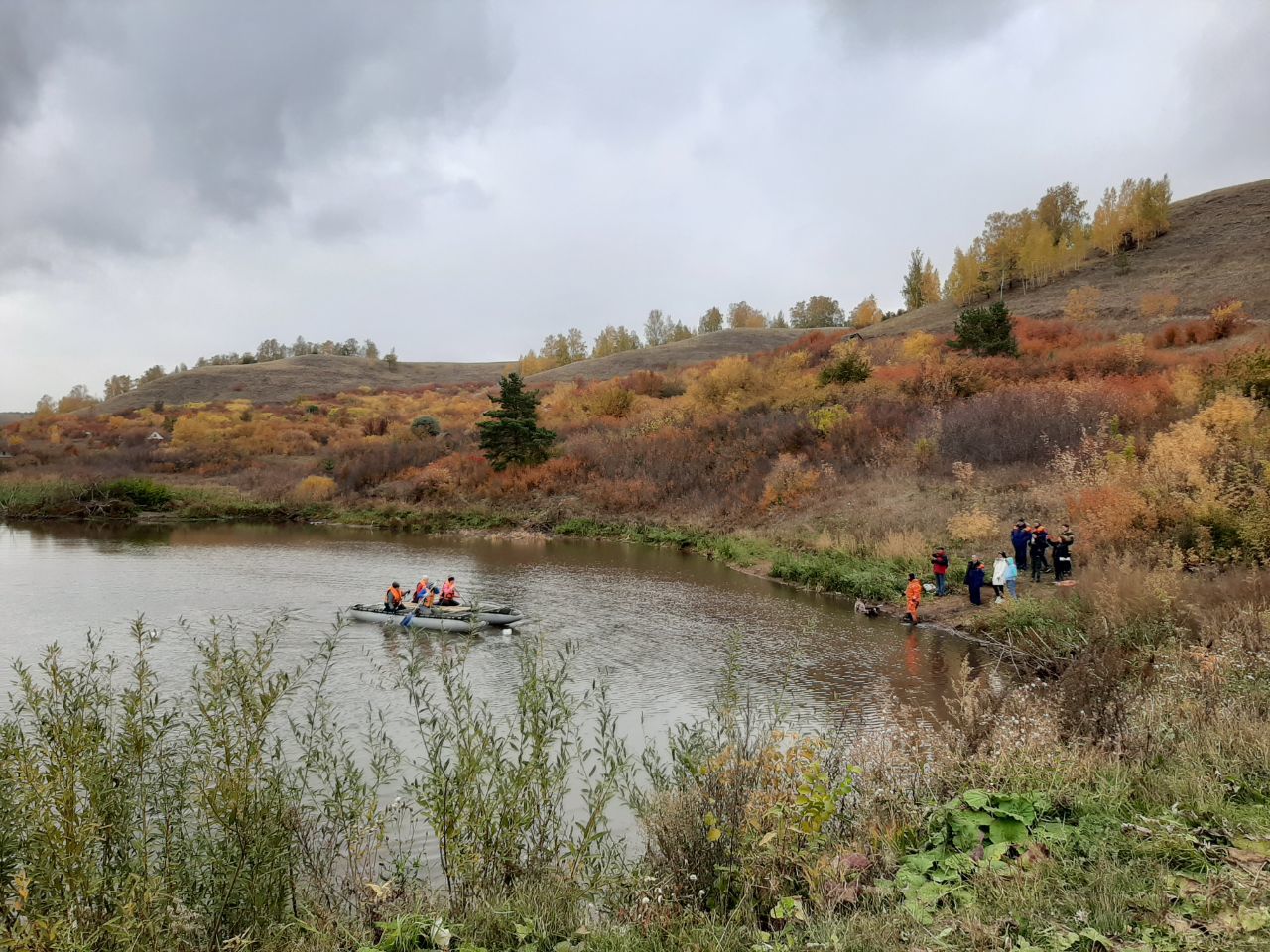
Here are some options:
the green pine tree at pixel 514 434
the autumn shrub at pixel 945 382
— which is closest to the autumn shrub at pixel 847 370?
the autumn shrub at pixel 945 382

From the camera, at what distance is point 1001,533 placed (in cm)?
2519

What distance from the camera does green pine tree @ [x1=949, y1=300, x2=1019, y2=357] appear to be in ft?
153

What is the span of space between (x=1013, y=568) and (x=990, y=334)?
31.1 metres

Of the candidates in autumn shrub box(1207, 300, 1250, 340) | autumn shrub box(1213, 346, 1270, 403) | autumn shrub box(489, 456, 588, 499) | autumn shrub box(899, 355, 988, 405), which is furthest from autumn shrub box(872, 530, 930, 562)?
autumn shrub box(1207, 300, 1250, 340)

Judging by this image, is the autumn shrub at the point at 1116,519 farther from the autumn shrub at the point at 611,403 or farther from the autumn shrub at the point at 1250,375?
the autumn shrub at the point at 611,403

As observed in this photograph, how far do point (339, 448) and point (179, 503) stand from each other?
13.4m

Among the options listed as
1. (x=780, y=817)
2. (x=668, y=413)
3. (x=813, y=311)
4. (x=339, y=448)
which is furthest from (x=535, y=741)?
(x=813, y=311)

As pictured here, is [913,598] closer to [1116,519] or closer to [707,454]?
[1116,519]

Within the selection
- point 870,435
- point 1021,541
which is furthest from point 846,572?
point 870,435

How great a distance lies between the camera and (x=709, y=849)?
6230mm

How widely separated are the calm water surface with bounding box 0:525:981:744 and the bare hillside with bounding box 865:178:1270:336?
1746 inches

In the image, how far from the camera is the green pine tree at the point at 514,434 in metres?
48.8

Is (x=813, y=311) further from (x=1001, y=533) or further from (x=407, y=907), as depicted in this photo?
(x=407, y=907)

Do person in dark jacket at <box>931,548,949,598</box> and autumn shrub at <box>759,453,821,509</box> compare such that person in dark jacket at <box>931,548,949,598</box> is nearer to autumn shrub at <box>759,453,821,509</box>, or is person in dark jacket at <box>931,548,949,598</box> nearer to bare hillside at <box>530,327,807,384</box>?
autumn shrub at <box>759,453,821,509</box>
